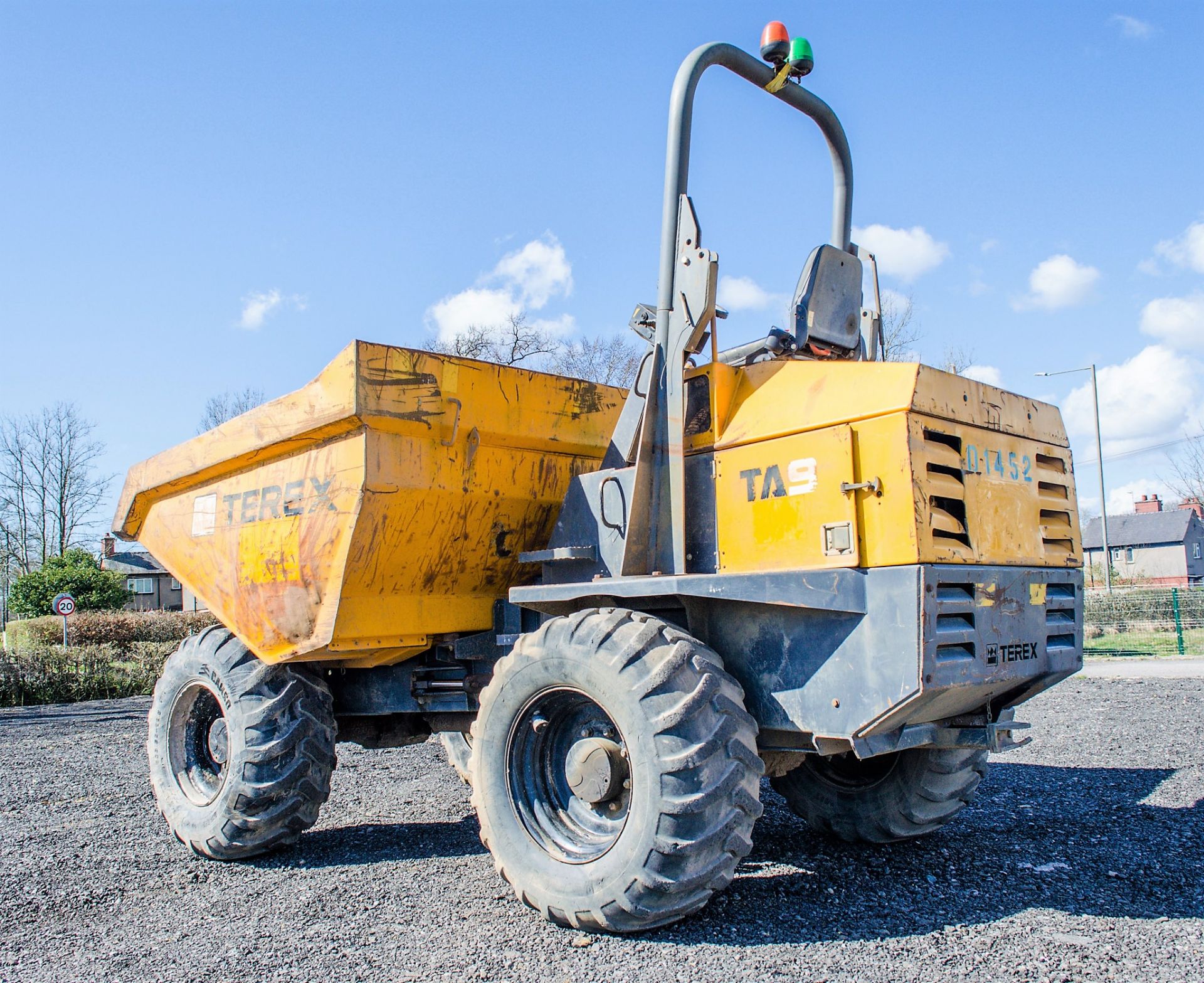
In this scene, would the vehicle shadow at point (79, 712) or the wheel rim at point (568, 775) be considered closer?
the wheel rim at point (568, 775)

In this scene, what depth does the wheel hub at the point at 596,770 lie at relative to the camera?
4070 millimetres

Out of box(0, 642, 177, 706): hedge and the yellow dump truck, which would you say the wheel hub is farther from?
box(0, 642, 177, 706): hedge

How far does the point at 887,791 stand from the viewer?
4969mm

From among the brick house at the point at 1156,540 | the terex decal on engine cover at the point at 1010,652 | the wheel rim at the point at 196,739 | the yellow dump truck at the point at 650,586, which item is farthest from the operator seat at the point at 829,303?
the brick house at the point at 1156,540

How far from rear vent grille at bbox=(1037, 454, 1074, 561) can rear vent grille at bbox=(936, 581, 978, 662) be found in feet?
2.43

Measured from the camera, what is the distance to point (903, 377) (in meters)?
3.77

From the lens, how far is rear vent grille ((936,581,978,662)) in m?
3.62

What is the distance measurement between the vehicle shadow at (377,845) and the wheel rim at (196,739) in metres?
0.71

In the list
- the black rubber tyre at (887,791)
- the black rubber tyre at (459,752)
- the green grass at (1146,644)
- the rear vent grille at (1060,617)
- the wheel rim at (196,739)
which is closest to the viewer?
the rear vent grille at (1060,617)

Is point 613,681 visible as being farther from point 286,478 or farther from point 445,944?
point 286,478

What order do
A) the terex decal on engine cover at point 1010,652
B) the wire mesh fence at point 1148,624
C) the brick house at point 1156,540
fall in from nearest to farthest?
the terex decal on engine cover at point 1010,652, the wire mesh fence at point 1148,624, the brick house at point 1156,540

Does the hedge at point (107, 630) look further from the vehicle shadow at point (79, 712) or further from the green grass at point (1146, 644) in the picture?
the green grass at point (1146, 644)

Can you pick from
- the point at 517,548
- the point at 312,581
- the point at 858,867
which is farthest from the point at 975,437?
the point at 312,581

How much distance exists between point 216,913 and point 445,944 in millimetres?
1268
